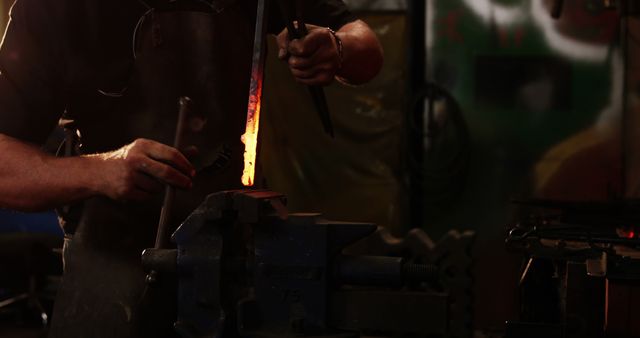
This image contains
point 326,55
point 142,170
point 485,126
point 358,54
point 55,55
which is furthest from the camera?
point 485,126

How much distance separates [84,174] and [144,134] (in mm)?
260

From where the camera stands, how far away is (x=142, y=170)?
79.4 inches

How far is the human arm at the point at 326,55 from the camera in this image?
206 cm

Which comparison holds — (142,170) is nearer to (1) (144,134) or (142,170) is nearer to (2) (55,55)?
(1) (144,134)

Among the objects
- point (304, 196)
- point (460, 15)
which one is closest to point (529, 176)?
point (460, 15)

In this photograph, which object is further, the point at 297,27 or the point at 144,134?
the point at 144,134

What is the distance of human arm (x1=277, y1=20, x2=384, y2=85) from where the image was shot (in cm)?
206

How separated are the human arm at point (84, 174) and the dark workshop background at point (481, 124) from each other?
4.48m

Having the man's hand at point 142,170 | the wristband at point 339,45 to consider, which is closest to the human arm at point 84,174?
the man's hand at point 142,170

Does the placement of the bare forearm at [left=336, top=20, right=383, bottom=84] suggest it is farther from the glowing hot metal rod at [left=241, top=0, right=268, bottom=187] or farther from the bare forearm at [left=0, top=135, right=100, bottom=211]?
the bare forearm at [left=0, top=135, right=100, bottom=211]

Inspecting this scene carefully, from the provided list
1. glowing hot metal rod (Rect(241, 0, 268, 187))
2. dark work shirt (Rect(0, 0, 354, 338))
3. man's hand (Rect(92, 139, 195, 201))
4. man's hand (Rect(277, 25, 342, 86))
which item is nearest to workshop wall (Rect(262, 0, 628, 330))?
dark work shirt (Rect(0, 0, 354, 338))

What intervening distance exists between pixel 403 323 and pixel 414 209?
5256 millimetres

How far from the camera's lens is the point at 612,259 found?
1.87 meters

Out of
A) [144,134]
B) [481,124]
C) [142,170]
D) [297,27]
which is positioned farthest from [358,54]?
[481,124]
